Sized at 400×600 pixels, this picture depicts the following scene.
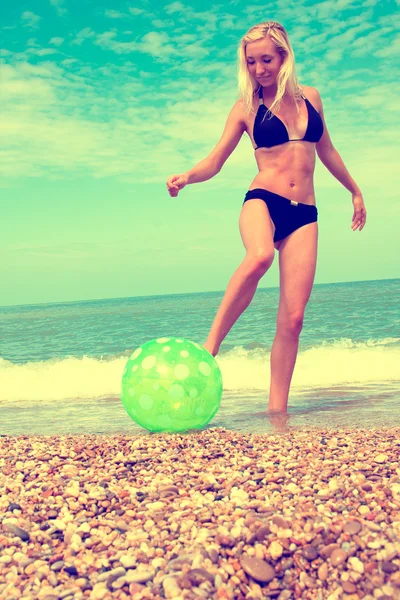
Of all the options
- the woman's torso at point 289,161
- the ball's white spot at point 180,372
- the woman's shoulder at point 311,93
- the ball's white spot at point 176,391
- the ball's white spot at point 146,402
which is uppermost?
the woman's shoulder at point 311,93

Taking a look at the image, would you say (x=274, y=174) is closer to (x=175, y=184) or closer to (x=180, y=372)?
(x=175, y=184)

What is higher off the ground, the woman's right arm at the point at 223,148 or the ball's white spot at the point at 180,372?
the woman's right arm at the point at 223,148

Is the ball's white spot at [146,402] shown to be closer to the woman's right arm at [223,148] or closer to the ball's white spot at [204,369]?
the ball's white spot at [204,369]

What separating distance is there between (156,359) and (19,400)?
4.73 meters

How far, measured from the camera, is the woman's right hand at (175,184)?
4746 millimetres

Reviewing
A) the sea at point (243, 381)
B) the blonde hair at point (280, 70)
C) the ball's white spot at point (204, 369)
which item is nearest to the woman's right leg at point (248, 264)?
the ball's white spot at point (204, 369)

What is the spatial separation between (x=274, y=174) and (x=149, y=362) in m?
1.71

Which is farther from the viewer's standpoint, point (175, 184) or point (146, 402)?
point (175, 184)

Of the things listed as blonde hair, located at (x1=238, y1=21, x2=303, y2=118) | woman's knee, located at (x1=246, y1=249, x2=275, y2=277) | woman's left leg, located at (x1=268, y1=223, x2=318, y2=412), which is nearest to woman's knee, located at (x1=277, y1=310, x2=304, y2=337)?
woman's left leg, located at (x1=268, y1=223, x2=318, y2=412)

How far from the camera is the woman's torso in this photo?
15.8 feet

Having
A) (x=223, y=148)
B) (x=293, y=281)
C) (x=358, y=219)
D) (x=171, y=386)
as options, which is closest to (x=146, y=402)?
(x=171, y=386)

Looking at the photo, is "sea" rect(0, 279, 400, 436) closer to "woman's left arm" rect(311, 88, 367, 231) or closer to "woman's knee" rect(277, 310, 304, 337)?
"woman's knee" rect(277, 310, 304, 337)

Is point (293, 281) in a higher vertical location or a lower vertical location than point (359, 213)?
lower

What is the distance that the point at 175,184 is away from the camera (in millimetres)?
4754
